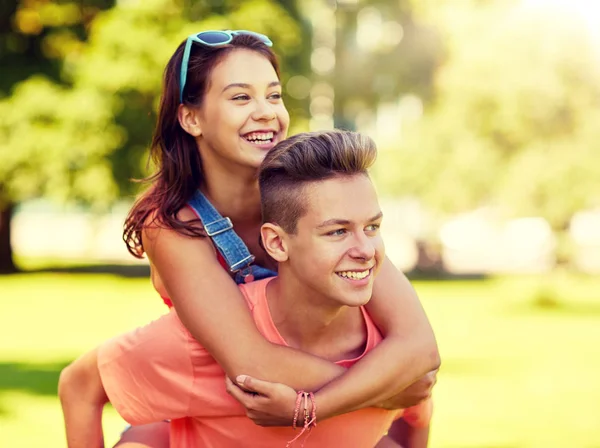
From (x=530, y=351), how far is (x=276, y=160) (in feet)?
41.4

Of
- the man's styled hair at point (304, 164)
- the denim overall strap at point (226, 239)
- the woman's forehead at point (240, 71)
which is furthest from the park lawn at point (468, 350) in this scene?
the man's styled hair at point (304, 164)

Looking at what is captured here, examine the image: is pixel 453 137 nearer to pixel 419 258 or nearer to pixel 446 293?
pixel 446 293

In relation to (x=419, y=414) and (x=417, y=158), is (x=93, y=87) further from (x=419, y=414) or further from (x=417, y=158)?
(x=419, y=414)

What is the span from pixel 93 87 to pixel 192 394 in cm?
2222

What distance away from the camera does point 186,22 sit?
2498 centimetres

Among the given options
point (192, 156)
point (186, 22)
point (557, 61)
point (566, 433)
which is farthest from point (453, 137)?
point (192, 156)

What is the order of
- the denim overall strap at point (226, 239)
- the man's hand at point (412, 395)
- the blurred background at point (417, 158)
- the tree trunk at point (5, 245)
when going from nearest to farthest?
the man's hand at point (412, 395) → the denim overall strap at point (226, 239) → the blurred background at point (417, 158) → the tree trunk at point (5, 245)

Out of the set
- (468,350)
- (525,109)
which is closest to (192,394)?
(468,350)

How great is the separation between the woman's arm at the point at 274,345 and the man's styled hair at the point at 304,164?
1.06 feet

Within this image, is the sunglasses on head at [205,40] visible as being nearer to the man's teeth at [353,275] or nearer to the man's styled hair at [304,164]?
the man's styled hair at [304,164]

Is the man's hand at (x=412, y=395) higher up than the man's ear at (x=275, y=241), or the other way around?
the man's ear at (x=275, y=241)

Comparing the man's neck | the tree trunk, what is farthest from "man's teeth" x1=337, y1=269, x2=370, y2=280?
the tree trunk

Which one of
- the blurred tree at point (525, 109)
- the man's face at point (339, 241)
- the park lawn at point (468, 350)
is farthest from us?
the blurred tree at point (525, 109)

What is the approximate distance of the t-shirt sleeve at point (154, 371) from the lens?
3250 millimetres
